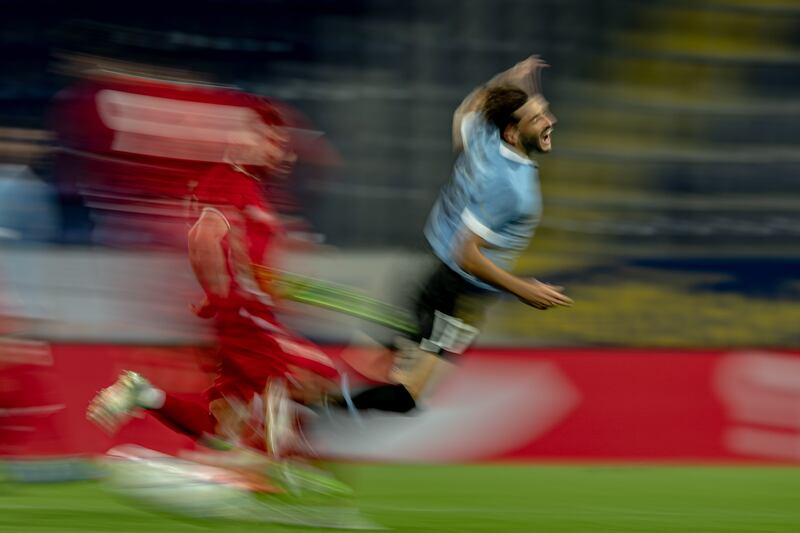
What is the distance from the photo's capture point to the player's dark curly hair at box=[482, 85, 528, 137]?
211 inches

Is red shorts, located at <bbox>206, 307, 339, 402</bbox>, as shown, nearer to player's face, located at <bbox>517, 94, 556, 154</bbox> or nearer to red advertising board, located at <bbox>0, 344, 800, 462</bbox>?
player's face, located at <bbox>517, 94, 556, 154</bbox>

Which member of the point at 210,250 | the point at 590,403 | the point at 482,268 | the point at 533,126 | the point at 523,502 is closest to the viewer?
the point at 210,250

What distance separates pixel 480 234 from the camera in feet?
17.3

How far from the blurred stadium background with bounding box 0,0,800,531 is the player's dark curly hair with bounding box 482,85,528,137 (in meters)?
3.01

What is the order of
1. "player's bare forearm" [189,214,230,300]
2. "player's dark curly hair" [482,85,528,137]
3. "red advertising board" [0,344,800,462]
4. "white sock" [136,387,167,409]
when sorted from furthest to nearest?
Result: "red advertising board" [0,344,800,462] < "player's dark curly hair" [482,85,528,137] < "white sock" [136,387,167,409] < "player's bare forearm" [189,214,230,300]

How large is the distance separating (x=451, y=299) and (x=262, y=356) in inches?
25.1

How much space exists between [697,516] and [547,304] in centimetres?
123

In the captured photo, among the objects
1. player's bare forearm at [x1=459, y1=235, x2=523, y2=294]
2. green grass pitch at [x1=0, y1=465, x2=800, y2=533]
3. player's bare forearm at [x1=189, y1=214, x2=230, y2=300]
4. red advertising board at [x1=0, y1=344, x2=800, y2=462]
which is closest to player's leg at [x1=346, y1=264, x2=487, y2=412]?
player's bare forearm at [x1=459, y1=235, x2=523, y2=294]

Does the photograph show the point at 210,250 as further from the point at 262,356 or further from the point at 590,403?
the point at 590,403

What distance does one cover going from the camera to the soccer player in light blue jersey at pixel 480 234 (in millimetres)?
5266

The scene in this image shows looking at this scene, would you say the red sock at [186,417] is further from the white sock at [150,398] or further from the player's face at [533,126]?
the player's face at [533,126]

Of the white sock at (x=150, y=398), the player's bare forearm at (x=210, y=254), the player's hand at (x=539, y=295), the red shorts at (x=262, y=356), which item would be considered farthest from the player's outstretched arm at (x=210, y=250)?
the player's hand at (x=539, y=295)

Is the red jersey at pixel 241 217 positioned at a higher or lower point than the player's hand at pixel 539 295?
lower

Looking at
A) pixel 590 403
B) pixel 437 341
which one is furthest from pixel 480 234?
pixel 590 403
